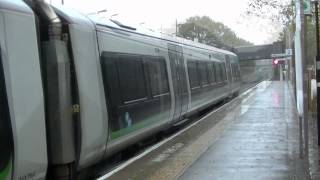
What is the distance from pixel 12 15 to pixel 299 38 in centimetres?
516

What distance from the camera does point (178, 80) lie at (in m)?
16.7

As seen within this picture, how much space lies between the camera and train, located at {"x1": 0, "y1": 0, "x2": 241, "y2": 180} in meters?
6.78

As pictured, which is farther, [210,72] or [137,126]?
[210,72]

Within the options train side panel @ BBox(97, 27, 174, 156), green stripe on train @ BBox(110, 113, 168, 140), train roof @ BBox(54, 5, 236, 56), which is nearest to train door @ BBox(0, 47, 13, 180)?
train roof @ BBox(54, 5, 236, 56)

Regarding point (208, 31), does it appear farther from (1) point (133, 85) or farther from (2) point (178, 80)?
(1) point (133, 85)

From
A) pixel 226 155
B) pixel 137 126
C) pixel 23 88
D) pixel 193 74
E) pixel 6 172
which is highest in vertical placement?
pixel 23 88

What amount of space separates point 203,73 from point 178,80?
615 cm

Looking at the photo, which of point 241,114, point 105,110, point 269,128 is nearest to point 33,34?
point 105,110

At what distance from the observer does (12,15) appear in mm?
6926

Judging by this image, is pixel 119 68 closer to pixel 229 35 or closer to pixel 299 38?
pixel 299 38

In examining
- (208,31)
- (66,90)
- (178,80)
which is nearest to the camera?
(66,90)

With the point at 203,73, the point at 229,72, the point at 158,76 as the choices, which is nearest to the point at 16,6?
the point at 158,76

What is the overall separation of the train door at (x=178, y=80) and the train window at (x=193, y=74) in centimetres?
129

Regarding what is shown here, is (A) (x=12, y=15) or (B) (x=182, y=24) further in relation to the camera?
(B) (x=182, y=24)
